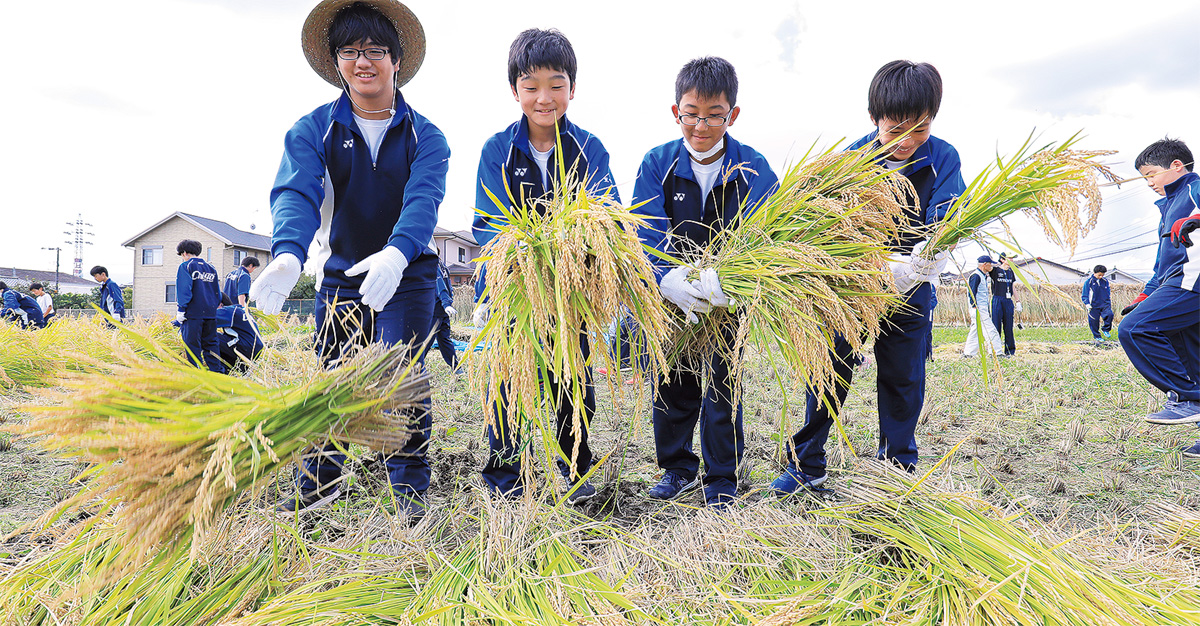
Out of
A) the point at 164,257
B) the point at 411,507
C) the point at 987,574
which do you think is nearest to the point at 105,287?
the point at 411,507

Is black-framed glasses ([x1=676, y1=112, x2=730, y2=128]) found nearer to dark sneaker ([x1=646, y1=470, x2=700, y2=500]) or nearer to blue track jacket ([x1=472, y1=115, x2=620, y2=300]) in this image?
blue track jacket ([x1=472, y1=115, x2=620, y2=300])

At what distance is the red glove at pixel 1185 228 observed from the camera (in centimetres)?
343

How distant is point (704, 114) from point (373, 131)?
1393 millimetres

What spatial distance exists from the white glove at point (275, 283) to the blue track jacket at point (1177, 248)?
16.3 feet

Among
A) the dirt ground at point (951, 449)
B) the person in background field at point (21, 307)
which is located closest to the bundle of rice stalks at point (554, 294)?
the dirt ground at point (951, 449)

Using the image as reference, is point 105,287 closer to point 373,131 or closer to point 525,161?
point 373,131

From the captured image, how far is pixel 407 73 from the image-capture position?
2678mm

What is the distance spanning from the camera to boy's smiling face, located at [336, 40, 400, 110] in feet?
7.48

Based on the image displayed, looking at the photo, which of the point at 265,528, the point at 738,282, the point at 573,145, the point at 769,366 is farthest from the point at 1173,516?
the point at 265,528

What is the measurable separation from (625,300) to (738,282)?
479 mm

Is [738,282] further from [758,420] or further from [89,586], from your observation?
[758,420]

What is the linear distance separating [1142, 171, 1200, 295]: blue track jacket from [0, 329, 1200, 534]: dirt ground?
100 centimetres

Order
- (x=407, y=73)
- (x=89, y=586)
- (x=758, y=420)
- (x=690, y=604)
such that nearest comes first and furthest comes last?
1. (x=89, y=586)
2. (x=690, y=604)
3. (x=407, y=73)
4. (x=758, y=420)

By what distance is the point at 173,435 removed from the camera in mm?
1318
